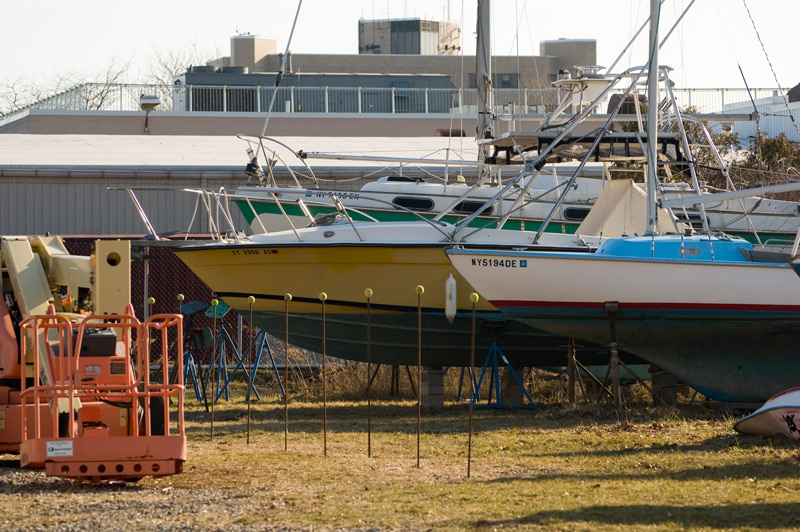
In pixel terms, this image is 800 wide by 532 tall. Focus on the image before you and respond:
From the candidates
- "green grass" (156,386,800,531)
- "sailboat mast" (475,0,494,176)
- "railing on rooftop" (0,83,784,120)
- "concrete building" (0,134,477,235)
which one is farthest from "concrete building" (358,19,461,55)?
"green grass" (156,386,800,531)

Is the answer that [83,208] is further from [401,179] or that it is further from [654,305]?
[654,305]

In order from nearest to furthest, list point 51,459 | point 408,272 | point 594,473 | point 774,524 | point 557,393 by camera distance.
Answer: point 774,524, point 51,459, point 594,473, point 408,272, point 557,393

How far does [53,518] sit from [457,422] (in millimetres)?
6694

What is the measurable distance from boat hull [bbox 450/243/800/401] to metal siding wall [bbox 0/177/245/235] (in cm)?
1066

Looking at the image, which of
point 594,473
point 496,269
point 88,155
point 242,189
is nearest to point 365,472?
point 594,473

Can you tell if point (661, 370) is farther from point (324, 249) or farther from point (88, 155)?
point (88, 155)

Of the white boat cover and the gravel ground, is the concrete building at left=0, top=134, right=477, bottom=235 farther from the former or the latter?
the gravel ground

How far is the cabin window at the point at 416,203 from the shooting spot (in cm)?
1964

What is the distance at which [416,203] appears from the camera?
64.6ft

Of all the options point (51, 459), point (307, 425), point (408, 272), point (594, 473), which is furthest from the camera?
point (408, 272)

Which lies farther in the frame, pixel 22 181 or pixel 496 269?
pixel 22 181

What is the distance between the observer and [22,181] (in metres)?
23.7

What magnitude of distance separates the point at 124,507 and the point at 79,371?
A: 162 centimetres

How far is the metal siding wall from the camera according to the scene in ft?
77.7
